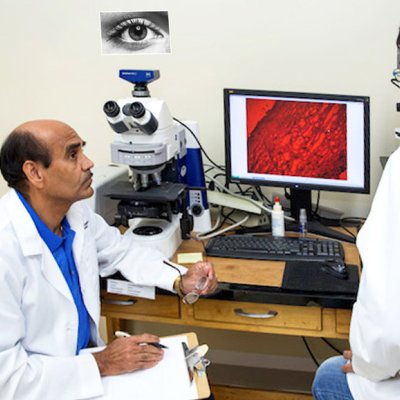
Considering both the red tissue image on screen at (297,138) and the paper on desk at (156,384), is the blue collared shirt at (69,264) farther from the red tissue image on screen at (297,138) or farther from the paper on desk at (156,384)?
the red tissue image on screen at (297,138)

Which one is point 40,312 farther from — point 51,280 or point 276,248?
point 276,248

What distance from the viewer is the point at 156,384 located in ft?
5.10

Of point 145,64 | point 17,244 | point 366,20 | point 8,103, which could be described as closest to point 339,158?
point 366,20

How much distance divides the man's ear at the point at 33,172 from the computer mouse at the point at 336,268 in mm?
875

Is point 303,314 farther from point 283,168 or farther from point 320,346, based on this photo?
point 320,346

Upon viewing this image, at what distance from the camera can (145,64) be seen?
2441mm

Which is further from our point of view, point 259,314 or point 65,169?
point 259,314

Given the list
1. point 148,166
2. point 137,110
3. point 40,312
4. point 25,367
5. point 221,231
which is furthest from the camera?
point 221,231

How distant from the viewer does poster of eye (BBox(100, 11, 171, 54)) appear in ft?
7.80

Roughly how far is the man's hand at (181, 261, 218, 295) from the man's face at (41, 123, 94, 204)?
0.39m

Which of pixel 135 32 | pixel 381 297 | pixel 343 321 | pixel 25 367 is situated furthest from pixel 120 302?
pixel 135 32

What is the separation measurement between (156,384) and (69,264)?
1.40 feet

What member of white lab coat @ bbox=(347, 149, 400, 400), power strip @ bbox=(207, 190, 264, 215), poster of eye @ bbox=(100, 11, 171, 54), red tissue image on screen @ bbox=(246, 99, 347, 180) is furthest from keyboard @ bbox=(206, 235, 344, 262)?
poster of eye @ bbox=(100, 11, 171, 54)

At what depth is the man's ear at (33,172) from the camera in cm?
161
